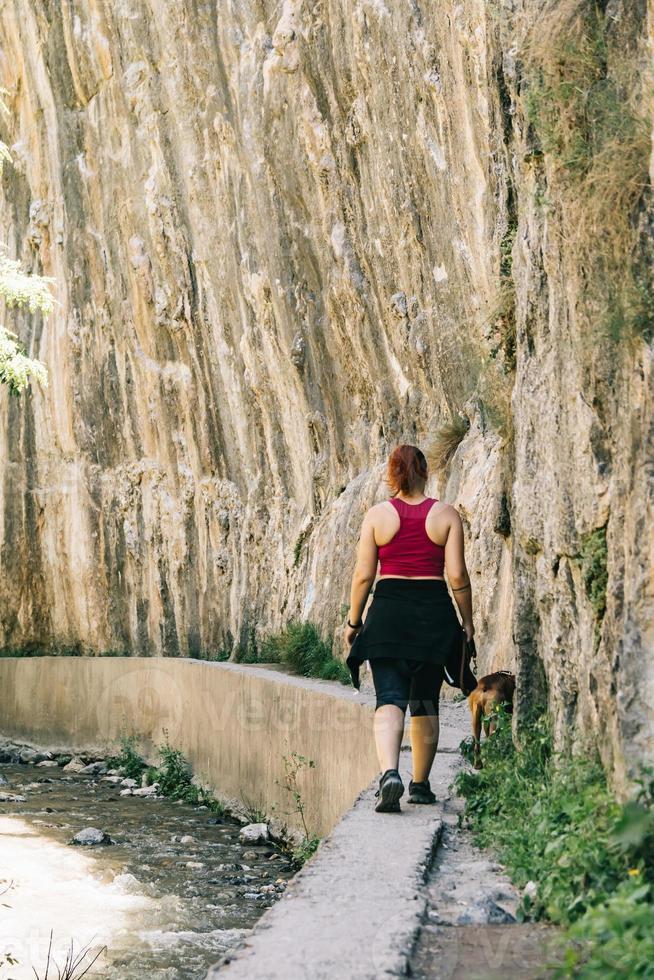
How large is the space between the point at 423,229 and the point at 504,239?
19.9 ft

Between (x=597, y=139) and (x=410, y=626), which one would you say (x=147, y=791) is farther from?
(x=597, y=139)

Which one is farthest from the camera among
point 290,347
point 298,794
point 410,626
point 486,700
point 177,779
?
point 290,347

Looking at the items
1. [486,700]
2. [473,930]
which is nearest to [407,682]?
[486,700]

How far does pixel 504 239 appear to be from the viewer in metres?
7.90

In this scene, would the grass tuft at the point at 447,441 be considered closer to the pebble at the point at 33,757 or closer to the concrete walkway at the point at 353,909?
the concrete walkway at the point at 353,909

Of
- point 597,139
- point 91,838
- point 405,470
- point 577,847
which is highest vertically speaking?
point 597,139

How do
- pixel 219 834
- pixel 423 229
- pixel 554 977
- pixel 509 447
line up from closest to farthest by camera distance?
pixel 554 977, pixel 509 447, pixel 219 834, pixel 423 229

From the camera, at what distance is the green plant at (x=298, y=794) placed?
31.8 feet

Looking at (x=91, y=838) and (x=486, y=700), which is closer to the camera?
(x=486, y=700)

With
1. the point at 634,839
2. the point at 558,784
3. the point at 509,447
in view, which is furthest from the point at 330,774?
the point at 634,839

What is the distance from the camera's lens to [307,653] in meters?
14.6

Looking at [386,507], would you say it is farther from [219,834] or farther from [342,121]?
[342,121]

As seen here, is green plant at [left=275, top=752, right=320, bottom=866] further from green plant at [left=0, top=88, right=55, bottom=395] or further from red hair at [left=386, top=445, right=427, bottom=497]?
red hair at [left=386, top=445, right=427, bottom=497]

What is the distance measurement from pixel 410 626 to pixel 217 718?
26.7ft
